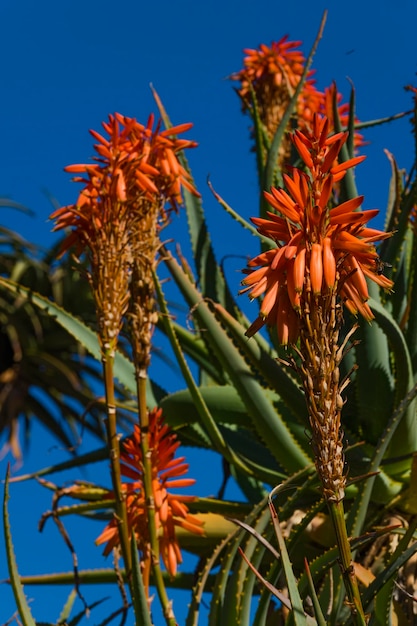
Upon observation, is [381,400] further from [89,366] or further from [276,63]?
[89,366]

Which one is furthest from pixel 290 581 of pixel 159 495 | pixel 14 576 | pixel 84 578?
pixel 84 578

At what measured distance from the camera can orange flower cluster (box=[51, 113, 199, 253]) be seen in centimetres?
184

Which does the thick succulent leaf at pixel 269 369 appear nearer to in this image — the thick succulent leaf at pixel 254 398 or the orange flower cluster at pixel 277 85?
the thick succulent leaf at pixel 254 398

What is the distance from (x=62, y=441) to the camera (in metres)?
11.1

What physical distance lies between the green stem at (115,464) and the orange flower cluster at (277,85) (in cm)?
191

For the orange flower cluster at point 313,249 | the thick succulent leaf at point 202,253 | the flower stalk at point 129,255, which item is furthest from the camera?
the thick succulent leaf at point 202,253

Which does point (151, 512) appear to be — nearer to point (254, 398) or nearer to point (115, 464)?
point (115, 464)

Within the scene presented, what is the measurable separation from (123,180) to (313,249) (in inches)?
29.6

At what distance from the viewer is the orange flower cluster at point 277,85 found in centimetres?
346

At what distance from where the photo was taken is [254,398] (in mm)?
2141

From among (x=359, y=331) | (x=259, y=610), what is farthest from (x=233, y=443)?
(x=259, y=610)

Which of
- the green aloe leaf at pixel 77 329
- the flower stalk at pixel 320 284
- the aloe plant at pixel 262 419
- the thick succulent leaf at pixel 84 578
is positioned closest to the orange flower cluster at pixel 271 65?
the aloe plant at pixel 262 419

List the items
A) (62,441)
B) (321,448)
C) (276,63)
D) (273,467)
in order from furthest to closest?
(62,441) → (276,63) → (273,467) → (321,448)

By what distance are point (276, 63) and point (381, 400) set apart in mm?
1735
